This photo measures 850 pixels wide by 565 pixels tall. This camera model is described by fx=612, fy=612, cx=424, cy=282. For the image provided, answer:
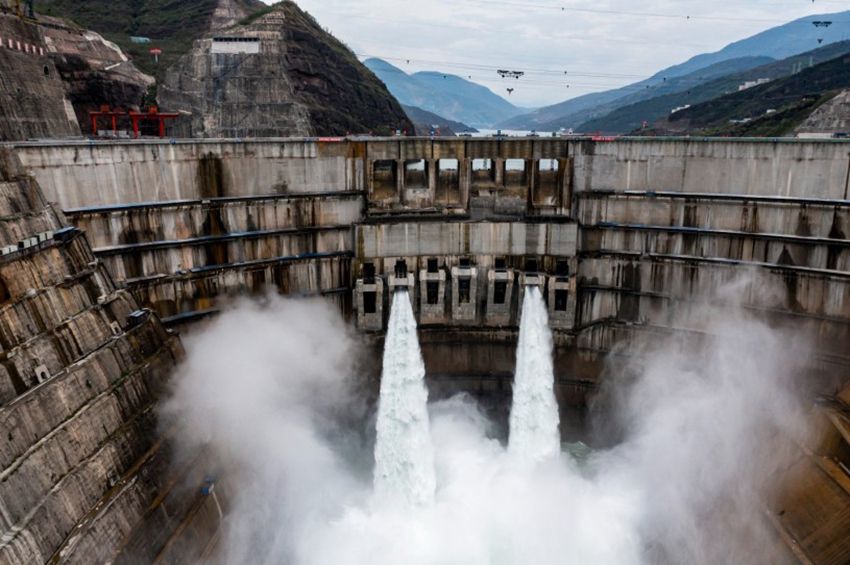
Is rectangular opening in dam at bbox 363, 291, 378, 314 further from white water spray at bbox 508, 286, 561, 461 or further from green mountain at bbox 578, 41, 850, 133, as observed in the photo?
green mountain at bbox 578, 41, 850, 133

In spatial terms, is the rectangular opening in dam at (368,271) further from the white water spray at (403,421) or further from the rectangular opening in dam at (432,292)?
the rectangular opening in dam at (432,292)

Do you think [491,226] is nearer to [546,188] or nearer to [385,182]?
[546,188]

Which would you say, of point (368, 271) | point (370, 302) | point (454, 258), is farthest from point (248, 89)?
point (454, 258)

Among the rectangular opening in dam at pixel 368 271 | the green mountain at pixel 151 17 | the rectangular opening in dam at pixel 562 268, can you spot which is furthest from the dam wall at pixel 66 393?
the green mountain at pixel 151 17

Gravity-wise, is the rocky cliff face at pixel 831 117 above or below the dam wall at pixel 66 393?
above

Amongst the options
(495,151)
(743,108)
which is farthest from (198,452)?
(743,108)
